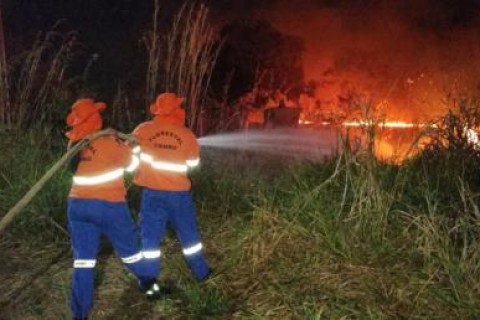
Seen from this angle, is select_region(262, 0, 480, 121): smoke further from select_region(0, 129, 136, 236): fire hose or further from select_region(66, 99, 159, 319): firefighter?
select_region(0, 129, 136, 236): fire hose

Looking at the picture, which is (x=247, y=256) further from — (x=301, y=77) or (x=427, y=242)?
(x=301, y=77)

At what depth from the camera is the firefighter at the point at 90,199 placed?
4.43 m

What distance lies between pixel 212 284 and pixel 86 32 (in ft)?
39.2

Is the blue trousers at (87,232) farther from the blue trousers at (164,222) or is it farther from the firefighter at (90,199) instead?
the blue trousers at (164,222)

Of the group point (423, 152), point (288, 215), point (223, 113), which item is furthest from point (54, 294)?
point (223, 113)

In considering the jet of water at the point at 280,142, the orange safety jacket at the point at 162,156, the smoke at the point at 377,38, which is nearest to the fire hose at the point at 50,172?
the orange safety jacket at the point at 162,156

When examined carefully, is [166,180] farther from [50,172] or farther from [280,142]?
[280,142]

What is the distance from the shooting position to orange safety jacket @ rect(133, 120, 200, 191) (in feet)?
16.0

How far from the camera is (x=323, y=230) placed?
525 centimetres

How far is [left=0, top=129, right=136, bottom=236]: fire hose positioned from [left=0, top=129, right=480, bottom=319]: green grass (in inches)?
46.1

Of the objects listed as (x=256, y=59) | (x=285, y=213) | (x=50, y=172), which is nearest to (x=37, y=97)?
(x=285, y=213)

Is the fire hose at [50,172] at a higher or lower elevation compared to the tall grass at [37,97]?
lower

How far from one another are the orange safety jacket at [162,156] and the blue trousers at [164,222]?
67mm

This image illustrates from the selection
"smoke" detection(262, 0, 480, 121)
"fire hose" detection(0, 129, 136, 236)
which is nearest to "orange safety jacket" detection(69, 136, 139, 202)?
"fire hose" detection(0, 129, 136, 236)
